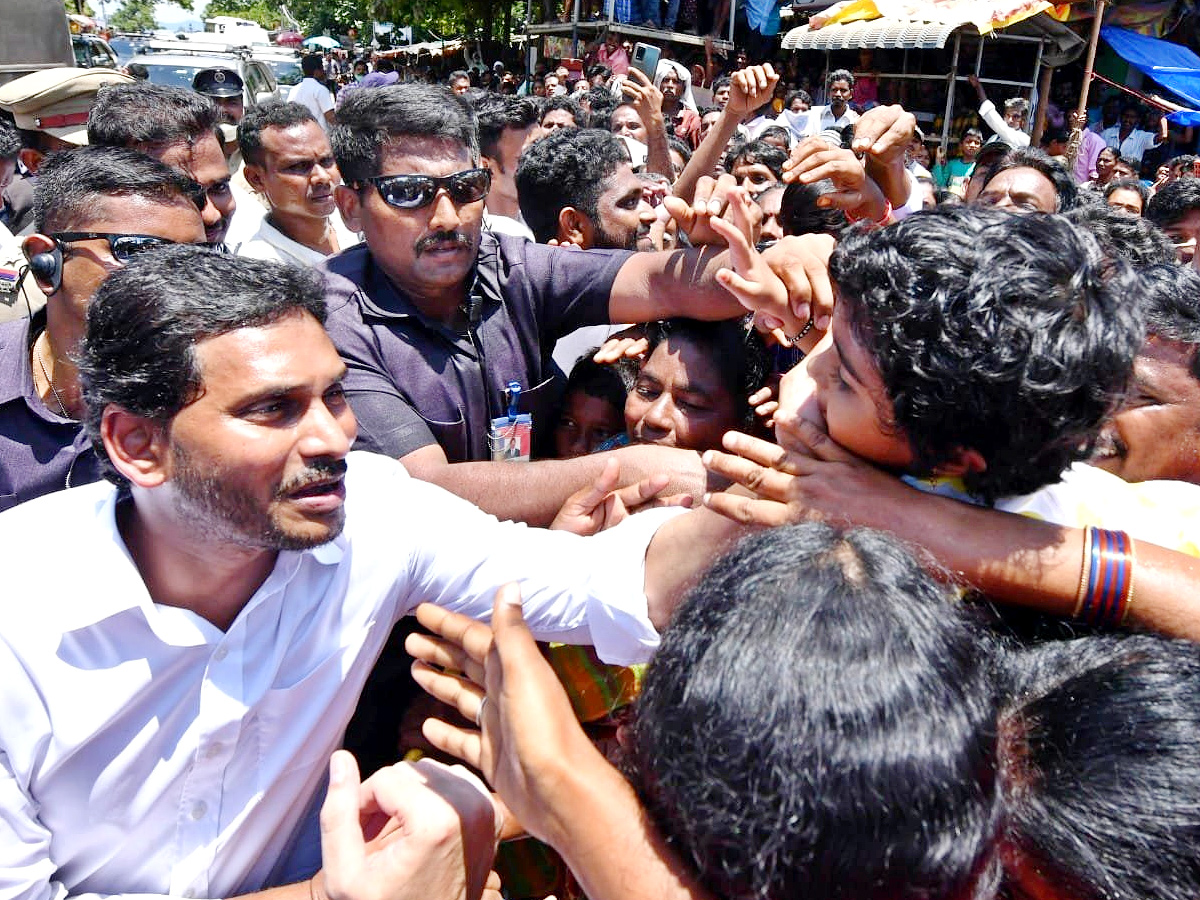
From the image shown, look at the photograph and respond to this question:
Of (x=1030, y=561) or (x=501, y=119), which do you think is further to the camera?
(x=501, y=119)

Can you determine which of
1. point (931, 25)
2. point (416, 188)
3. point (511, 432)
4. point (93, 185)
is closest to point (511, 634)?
point (511, 432)

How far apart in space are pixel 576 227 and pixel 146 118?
185cm

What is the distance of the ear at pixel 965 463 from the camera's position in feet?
4.37

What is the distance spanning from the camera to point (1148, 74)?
13.4 metres

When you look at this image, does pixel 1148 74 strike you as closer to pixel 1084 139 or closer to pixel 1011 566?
pixel 1084 139

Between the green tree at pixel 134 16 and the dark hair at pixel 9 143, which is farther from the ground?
the green tree at pixel 134 16

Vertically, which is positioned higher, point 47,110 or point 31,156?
point 47,110

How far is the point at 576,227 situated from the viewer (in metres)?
3.69

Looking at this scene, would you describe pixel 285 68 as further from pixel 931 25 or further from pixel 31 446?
pixel 31 446

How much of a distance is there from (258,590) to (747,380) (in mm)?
1560

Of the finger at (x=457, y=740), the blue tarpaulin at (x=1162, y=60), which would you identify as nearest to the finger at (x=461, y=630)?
the finger at (x=457, y=740)

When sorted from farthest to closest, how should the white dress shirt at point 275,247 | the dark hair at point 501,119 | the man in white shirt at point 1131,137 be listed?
the man in white shirt at point 1131,137
the dark hair at point 501,119
the white dress shirt at point 275,247

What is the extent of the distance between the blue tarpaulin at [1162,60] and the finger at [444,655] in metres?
15.2

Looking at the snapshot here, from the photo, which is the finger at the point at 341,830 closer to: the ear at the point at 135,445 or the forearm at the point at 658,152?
the ear at the point at 135,445
